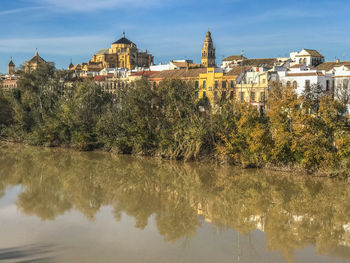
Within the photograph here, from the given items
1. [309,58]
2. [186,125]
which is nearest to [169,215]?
[186,125]

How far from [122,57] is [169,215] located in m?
78.6

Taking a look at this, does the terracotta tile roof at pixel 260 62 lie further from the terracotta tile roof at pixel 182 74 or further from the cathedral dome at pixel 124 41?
the cathedral dome at pixel 124 41

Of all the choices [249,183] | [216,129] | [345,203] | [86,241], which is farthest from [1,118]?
[345,203]

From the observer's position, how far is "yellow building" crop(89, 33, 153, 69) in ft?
297

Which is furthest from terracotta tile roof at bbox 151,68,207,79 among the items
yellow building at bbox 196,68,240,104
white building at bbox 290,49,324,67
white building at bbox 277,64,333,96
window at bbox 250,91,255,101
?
white building at bbox 290,49,324,67

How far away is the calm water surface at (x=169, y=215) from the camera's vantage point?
40.7 ft

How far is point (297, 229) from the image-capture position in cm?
1446

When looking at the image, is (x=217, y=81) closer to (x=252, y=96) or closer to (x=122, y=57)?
(x=252, y=96)

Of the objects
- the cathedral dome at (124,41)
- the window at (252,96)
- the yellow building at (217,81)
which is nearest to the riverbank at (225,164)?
the yellow building at (217,81)

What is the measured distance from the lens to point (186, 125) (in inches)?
1048

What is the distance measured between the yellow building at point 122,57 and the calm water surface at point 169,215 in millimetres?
67130

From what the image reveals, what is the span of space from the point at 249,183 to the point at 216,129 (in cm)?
553

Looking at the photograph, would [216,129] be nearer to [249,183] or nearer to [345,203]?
[249,183]

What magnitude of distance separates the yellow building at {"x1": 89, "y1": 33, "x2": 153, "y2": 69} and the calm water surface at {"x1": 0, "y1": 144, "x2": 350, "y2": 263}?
67130mm
